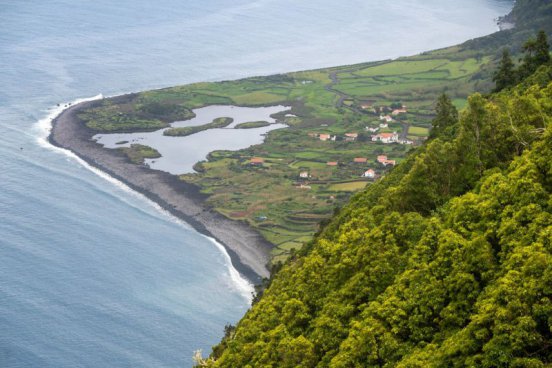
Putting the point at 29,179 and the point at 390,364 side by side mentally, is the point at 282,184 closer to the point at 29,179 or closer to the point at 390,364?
the point at 29,179

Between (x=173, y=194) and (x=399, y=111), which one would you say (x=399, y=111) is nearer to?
(x=399, y=111)

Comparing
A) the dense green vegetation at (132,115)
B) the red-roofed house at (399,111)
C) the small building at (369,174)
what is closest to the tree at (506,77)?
the small building at (369,174)

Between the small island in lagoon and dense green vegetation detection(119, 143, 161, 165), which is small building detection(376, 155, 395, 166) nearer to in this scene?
the small island in lagoon

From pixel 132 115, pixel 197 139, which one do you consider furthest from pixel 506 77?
pixel 132 115

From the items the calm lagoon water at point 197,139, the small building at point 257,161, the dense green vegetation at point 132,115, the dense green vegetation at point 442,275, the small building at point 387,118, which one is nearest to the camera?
the dense green vegetation at point 442,275

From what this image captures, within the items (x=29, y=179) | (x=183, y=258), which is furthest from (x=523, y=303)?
(x=29, y=179)

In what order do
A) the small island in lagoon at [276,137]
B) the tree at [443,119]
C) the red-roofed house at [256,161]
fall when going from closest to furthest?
the tree at [443,119]
the small island in lagoon at [276,137]
the red-roofed house at [256,161]

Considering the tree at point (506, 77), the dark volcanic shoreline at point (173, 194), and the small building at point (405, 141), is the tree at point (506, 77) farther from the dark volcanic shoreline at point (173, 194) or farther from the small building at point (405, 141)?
the small building at point (405, 141)

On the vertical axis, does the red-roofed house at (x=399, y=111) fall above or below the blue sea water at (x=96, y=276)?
above
